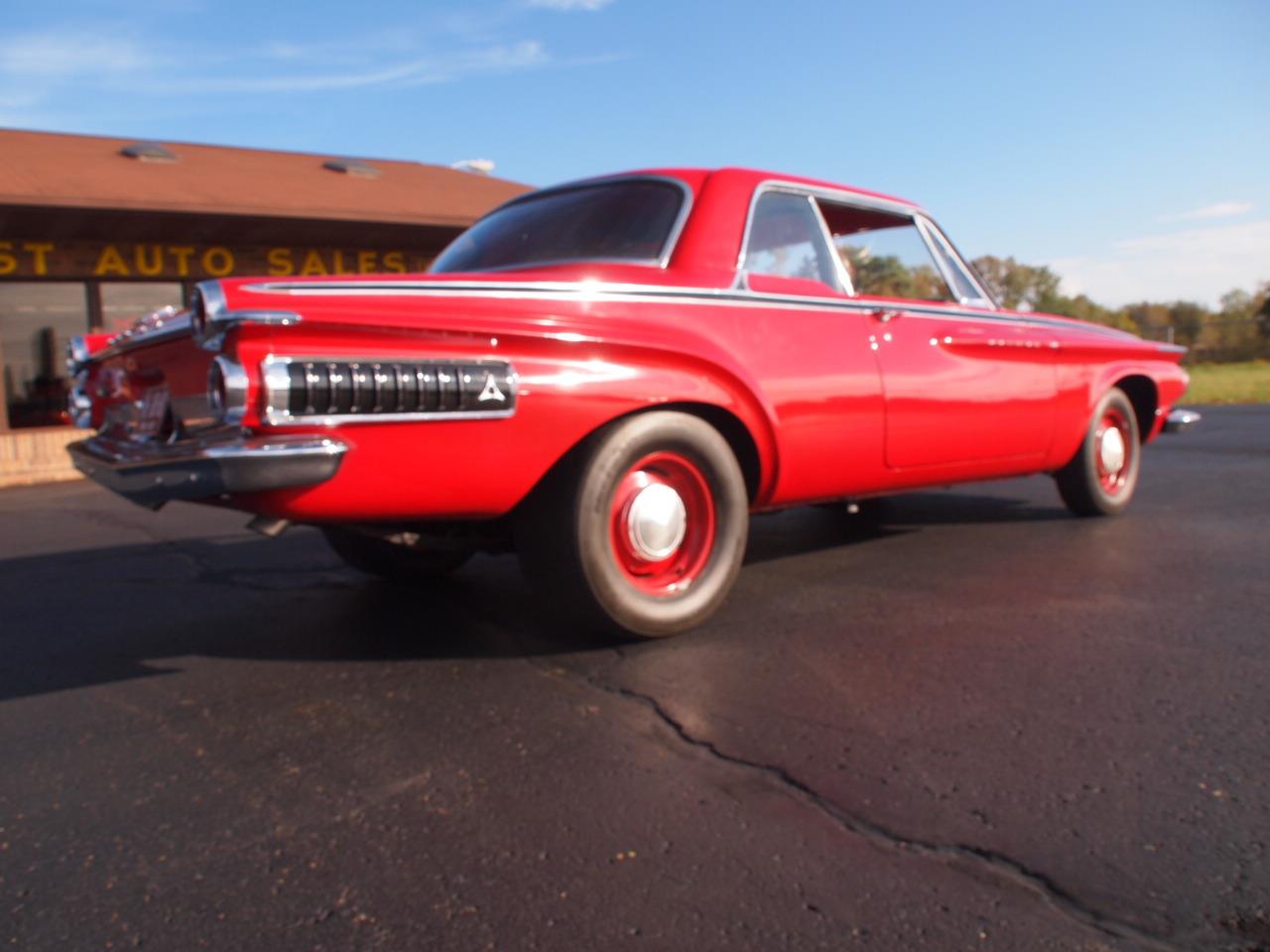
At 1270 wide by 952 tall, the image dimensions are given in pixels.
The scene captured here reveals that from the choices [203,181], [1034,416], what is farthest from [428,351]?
[203,181]

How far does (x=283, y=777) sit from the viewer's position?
8.13 ft

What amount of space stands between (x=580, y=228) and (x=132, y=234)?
11.3 meters

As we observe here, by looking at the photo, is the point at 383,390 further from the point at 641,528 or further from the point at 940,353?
the point at 940,353

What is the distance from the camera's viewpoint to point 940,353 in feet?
14.7

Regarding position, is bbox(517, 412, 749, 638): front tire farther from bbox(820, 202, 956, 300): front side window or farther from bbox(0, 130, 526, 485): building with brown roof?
bbox(0, 130, 526, 485): building with brown roof

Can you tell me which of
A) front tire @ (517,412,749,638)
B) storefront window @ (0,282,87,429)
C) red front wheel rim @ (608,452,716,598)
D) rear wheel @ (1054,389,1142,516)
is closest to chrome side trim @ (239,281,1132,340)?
front tire @ (517,412,749,638)

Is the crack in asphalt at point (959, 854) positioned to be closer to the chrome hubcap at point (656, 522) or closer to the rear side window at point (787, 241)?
the chrome hubcap at point (656, 522)

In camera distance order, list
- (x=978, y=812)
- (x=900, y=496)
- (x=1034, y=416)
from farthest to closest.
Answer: (x=900, y=496) → (x=1034, y=416) → (x=978, y=812)

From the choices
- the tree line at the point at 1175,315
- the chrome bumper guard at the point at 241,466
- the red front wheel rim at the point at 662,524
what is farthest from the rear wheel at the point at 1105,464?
→ the tree line at the point at 1175,315

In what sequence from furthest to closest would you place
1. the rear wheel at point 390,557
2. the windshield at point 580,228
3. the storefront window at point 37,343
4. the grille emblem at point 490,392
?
the storefront window at point 37,343
the rear wheel at point 390,557
the windshield at point 580,228
the grille emblem at point 490,392

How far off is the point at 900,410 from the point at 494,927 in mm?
2917

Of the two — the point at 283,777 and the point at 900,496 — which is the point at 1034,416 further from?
the point at 283,777

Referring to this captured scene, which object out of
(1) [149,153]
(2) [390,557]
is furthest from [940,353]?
(1) [149,153]

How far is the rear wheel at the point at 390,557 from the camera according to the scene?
4.42 meters
